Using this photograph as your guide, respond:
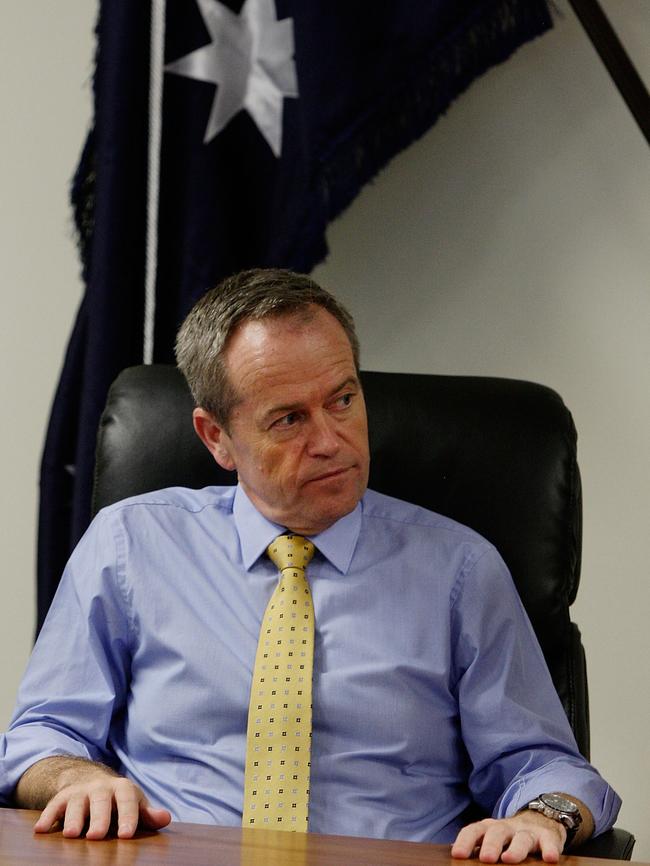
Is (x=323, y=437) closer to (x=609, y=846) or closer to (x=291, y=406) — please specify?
(x=291, y=406)

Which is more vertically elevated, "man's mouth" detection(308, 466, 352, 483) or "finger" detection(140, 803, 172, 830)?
"man's mouth" detection(308, 466, 352, 483)

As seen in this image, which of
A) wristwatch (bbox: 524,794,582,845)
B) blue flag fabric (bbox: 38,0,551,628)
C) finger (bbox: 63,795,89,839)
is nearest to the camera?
finger (bbox: 63,795,89,839)

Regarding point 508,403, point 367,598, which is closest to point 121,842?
point 367,598

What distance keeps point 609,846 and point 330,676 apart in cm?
39

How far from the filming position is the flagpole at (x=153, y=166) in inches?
86.0

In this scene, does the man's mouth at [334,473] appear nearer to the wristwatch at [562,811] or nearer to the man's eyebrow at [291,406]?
the man's eyebrow at [291,406]

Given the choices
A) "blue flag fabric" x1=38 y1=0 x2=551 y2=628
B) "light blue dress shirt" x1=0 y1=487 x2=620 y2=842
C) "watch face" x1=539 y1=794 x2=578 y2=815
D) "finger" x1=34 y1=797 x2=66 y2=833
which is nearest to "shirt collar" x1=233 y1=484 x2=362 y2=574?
"light blue dress shirt" x1=0 y1=487 x2=620 y2=842

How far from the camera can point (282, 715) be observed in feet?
4.91

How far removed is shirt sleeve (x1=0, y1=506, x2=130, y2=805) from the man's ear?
18 centimetres

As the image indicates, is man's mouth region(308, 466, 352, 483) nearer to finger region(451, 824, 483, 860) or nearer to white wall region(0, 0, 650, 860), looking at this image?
finger region(451, 824, 483, 860)

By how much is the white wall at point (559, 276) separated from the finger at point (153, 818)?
136cm

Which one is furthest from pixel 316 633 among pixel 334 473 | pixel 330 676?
pixel 334 473

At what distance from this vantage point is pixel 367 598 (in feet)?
5.31

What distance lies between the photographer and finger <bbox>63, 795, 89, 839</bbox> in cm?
114
